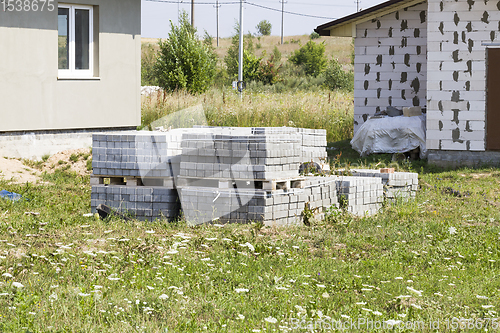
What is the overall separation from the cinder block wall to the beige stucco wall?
6.66m

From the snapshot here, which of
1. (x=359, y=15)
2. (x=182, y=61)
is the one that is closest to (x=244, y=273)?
(x=359, y=15)

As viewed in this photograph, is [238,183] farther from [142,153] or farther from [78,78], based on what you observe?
[78,78]

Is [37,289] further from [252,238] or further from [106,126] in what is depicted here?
[106,126]

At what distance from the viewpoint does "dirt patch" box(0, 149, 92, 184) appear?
1159 centimetres

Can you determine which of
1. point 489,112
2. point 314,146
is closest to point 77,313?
point 314,146

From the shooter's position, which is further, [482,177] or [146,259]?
[482,177]

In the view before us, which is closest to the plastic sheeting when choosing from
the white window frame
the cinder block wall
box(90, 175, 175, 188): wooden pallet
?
the cinder block wall

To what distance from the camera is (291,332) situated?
155 inches

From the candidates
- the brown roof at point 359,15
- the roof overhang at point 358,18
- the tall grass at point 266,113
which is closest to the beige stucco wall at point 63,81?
the tall grass at point 266,113

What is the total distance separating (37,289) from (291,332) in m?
2.22

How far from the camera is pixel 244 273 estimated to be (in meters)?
5.32

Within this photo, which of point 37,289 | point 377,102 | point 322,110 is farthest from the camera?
point 322,110

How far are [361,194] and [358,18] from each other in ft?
30.4

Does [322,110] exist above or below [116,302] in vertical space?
above
